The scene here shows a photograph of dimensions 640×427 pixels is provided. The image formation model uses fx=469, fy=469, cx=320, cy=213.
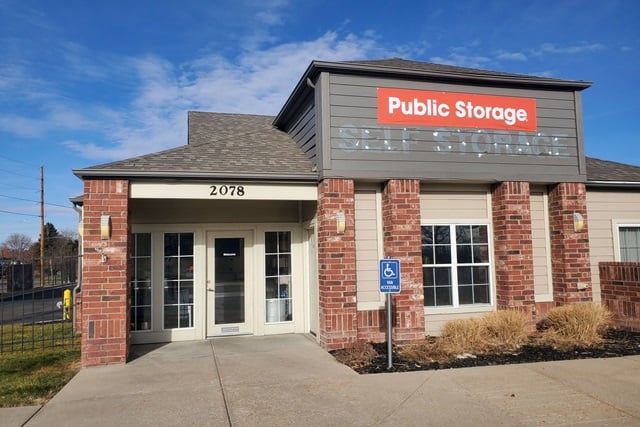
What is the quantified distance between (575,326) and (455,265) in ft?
7.47

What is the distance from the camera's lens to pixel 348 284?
26.5 ft

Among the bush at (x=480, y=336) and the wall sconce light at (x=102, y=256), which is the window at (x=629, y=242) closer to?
the bush at (x=480, y=336)

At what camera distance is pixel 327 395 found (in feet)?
18.5

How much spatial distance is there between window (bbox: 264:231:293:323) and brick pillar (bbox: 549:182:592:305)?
5.38 metres

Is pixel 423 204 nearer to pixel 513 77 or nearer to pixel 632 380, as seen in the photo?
pixel 513 77

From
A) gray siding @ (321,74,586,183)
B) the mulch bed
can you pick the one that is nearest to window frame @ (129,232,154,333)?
the mulch bed

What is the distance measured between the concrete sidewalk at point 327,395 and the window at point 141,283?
1.72 meters

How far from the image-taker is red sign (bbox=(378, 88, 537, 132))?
865 centimetres

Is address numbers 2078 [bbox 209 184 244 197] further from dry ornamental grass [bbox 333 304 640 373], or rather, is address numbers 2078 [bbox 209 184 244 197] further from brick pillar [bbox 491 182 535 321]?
brick pillar [bbox 491 182 535 321]

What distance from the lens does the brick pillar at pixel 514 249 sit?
8.90m

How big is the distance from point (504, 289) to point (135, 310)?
708 cm

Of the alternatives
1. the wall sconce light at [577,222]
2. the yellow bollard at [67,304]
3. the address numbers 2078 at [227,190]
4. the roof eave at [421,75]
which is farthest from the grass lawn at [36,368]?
the wall sconce light at [577,222]

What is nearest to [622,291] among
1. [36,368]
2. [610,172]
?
[610,172]

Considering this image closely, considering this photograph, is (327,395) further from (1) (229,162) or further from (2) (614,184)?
(2) (614,184)
